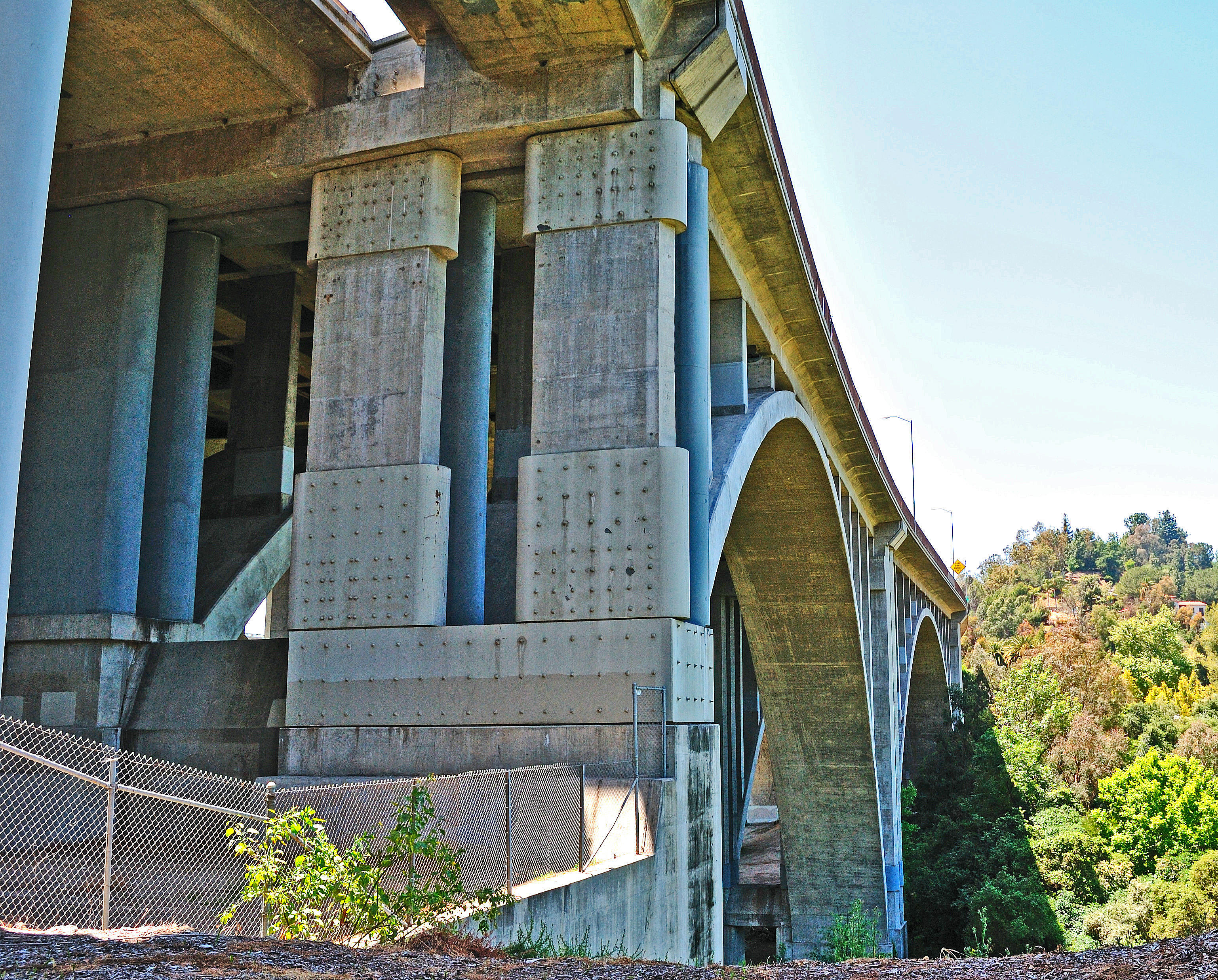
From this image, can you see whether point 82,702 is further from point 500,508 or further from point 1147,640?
point 1147,640

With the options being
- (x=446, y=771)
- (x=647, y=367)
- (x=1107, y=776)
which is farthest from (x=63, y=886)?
(x=1107, y=776)

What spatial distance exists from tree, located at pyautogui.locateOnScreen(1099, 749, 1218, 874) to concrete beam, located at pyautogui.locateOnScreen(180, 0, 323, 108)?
36.8m

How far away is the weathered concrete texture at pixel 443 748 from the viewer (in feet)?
38.0

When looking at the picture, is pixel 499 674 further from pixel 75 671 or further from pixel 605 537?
pixel 75 671

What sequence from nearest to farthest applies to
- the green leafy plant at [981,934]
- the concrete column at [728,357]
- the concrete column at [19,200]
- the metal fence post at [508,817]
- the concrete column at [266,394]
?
the concrete column at [19,200], the metal fence post at [508,817], the concrete column at [728,357], the concrete column at [266,394], the green leafy plant at [981,934]

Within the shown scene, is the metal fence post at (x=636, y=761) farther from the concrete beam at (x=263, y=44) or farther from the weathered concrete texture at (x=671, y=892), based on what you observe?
the concrete beam at (x=263, y=44)

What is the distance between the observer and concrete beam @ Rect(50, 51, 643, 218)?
13.0 meters

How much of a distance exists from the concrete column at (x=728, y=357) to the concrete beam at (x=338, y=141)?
5188 mm

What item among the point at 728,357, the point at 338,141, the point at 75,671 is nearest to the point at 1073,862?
the point at 728,357

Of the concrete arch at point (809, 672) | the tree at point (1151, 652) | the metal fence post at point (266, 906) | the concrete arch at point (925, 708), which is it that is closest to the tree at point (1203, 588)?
the tree at point (1151, 652)

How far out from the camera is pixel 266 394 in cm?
1880

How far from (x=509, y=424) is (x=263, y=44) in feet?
18.7

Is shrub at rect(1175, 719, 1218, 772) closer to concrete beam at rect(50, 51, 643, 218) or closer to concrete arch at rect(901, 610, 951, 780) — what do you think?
concrete arch at rect(901, 610, 951, 780)

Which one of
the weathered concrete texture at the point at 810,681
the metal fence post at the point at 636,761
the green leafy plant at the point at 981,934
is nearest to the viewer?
the metal fence post at the point at 636,761
